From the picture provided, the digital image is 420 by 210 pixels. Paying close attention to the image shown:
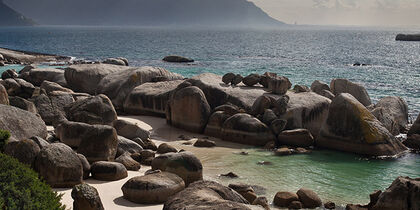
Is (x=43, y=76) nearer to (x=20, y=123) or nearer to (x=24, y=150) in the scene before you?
(x=20, y=123)

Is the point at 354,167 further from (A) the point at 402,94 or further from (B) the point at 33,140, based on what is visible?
(A) the point at 402,94

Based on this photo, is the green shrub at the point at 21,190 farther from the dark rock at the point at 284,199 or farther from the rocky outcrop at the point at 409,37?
the rocky outcrop at the point at 409,37

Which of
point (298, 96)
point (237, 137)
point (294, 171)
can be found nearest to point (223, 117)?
point (237, 137)

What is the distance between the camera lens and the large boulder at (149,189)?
563 inches

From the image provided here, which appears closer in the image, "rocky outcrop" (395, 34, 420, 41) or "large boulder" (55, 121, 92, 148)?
"large boulder" (55, 121, 92, 148)

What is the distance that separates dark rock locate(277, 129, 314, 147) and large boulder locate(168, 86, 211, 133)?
4.09 m

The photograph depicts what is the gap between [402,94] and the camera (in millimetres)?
39875

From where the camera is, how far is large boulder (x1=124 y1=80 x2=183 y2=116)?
90.0 feet

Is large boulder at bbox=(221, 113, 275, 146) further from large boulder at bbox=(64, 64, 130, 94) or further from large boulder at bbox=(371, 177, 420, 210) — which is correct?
large boulder at bbox=(64, 64, 130, 94)

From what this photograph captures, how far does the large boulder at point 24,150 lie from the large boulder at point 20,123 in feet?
7.18

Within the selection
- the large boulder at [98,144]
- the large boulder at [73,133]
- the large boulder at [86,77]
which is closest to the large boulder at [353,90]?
the large boulder at [86,77]

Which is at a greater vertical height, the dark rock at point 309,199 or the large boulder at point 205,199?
the large boulder at point 205,199

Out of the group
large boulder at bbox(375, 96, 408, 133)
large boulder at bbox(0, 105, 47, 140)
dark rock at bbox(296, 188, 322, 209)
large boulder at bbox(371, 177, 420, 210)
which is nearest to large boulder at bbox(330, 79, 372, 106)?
large boulder at bbox(375, 96, 408, 133)

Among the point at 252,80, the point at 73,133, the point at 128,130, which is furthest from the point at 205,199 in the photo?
the point at 252,80
